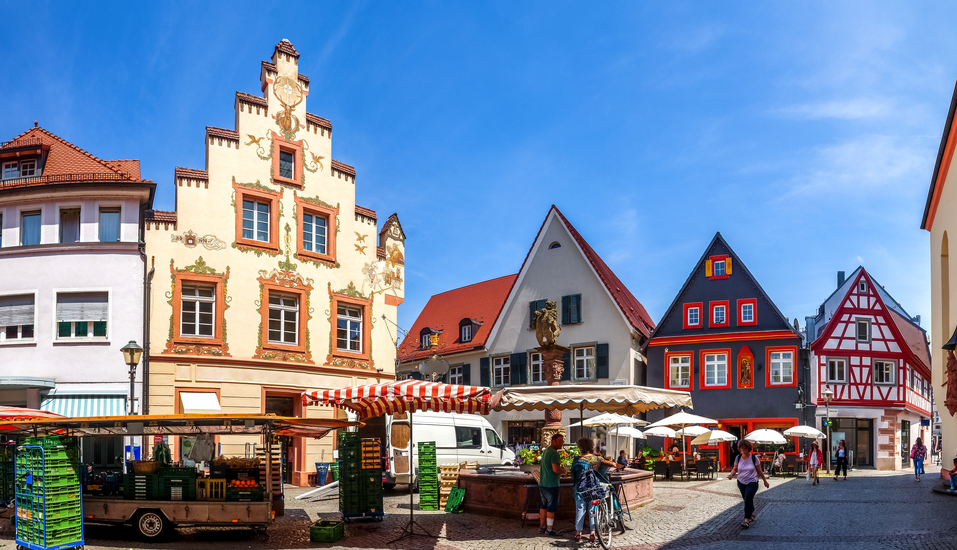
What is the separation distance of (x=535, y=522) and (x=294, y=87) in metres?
17.9

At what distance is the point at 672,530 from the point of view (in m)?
15.4

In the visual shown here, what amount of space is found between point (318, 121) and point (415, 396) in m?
15.9

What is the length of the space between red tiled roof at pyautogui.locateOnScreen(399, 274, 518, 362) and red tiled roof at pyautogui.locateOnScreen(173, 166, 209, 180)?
856 inches

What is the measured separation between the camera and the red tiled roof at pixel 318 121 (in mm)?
28781

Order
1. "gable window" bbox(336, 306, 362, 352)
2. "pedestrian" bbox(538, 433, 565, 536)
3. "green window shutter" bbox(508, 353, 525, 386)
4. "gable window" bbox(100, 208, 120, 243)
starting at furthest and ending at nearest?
"green window shutter" bbox(508, 353, 525, 386), "gable window" bbox(336, 306, 362, 352), "gable window" bbox(100, 208, 120, 243), "pedestrian" bbox(538, 433, 565, 536)

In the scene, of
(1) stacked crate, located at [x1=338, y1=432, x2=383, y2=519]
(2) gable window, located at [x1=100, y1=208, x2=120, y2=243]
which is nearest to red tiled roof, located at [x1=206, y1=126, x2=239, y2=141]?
(2) gable window, located at [x1=100, y1=208, x2=120, y2=243]

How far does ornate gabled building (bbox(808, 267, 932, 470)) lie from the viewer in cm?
3947

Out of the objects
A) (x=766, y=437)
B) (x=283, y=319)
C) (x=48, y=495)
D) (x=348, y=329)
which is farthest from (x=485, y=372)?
(x=48, y=495)

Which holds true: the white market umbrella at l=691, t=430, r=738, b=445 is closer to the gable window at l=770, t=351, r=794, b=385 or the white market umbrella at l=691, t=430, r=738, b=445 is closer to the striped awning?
the gable window at l=770, t=351, r=794, b=385

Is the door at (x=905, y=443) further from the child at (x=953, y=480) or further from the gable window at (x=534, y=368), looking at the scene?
the child at (x=953, y=480)

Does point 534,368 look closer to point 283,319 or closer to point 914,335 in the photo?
point 283,319

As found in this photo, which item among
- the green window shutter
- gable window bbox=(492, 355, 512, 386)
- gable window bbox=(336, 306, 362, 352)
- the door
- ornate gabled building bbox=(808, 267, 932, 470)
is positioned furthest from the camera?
gable window bbox=(492, 355, 512, 386)

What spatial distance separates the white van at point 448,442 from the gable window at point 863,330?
889 inches

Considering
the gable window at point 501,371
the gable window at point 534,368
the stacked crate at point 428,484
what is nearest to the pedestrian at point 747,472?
the stacked crate at point 428,484
